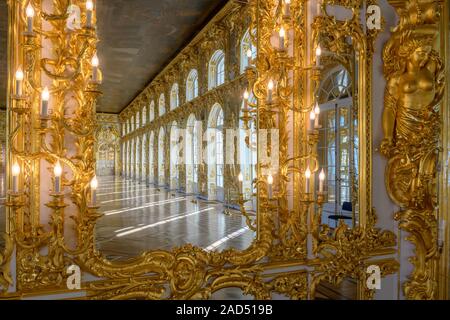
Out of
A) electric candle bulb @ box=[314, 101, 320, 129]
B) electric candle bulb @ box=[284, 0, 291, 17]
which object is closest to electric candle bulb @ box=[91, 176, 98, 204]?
electric candle bulb @ box=[314, 101, 320, 129]

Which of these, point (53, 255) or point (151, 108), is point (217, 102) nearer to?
point (151, 108)

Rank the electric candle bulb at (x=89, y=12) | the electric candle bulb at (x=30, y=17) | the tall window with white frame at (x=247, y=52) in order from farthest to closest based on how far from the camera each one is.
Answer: the tall window with white frame at (x=247, y=52)
the electric candle bulb at (x=89, y=12)
the electric candle bulb at (x=30, y=17)

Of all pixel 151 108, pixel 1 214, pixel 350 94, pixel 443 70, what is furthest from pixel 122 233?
pixel 443 70

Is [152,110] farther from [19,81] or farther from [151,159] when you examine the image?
[19,81]

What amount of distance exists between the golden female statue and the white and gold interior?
0.01m

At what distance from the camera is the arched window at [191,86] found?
8.91 feet

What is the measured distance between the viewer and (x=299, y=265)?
288 cm

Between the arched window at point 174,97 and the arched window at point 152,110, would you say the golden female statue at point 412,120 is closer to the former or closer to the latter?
the arched window at point 174,97

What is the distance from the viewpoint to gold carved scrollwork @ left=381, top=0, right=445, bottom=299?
2.92 meters

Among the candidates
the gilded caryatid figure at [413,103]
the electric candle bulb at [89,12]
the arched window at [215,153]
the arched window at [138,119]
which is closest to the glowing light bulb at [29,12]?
the electric candle bulb at [89,12]

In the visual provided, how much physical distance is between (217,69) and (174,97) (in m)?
0.41

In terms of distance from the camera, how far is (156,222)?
2.52m

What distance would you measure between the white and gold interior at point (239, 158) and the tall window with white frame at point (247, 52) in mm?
11

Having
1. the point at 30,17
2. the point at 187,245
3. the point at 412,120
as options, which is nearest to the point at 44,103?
the point at 30,17
